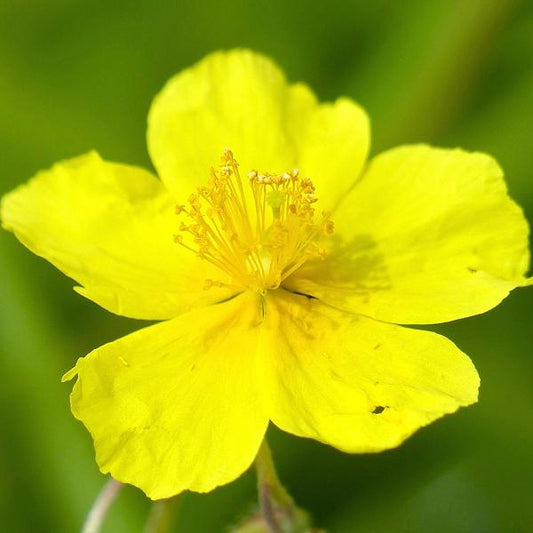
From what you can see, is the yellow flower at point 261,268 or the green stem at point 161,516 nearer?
the yellow flower at point 261,268

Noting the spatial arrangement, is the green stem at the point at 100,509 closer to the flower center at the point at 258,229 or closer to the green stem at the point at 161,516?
the green stem at the point at 161,516

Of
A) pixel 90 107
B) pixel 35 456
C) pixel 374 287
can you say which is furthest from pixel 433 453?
pixel 90 107

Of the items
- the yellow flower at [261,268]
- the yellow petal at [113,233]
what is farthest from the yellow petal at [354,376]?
the yellow petal at [113,233]

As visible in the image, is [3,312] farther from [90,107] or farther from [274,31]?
[274,31]

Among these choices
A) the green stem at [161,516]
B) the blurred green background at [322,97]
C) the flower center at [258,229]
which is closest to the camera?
the green stem at [161,516]

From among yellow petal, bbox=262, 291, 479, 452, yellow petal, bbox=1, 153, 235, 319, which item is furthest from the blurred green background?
yellow petal, bbox=262, 291, 479, 452

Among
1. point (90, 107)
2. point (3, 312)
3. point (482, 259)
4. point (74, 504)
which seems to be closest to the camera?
point (482, 259)

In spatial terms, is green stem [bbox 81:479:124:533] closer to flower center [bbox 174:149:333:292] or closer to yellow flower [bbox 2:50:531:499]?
yellow flower [bbox 2:50:531:499]

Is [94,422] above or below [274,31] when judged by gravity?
below
